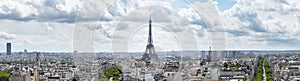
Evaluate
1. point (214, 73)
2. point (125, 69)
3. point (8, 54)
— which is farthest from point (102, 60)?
point (8, 54)

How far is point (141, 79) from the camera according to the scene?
16719 millimetres

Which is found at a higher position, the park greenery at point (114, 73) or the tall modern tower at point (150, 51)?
the tall modern tower at point (150, 51)

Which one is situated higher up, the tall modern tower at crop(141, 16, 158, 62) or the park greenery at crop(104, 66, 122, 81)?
the tall modern tower at crop(141, 16, 158, 62)

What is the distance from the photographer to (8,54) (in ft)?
179

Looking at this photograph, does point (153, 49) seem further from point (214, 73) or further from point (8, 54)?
point (8, 54)

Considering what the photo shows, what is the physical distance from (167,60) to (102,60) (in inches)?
131

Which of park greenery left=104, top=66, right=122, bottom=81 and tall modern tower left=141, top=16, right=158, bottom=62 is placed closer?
park greenery left=104, top=66, right=122, bottom=81

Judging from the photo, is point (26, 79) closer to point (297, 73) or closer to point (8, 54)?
point (297, 73)

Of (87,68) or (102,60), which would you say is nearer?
(87,68)

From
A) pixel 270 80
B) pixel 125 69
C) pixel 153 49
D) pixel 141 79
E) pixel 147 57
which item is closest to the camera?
pixel 141 79

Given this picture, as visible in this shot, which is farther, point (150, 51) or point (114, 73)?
point (150, 51)

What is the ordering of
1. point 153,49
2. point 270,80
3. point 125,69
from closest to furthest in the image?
1. point 270,80
2. point 125,69
3. point 153,49

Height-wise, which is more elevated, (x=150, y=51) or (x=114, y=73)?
(x=150, y=51)

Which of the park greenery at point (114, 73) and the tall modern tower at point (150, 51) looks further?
the tall modern tower at point (150, 51)
